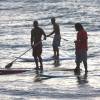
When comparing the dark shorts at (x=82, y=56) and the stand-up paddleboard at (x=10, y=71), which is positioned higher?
the dark shorts at (x=82, y=56)

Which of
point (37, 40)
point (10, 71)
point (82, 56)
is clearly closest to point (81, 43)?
point (82, 56)

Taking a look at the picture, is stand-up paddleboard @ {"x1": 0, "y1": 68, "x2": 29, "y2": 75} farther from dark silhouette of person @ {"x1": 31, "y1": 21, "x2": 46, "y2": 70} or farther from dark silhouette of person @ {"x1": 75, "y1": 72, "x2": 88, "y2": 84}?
dark silhouette of person @ {"x1": 75, "y1": 72, "x2": 88, "y2": 84}

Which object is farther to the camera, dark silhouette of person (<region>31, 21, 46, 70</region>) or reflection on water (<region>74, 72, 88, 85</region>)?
dark silhouette of person (<region>31, 21, 46, 70</region>)

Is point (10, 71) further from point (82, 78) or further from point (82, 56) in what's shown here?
point (82, 78)

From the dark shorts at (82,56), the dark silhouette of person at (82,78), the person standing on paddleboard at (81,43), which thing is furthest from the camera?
the dark shorts at (82,56)

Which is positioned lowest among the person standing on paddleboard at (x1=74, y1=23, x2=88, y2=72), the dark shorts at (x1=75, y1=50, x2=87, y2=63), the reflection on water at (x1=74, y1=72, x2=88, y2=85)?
the reflection on water at (x1=74, y1=72, x2=88, y2=85)

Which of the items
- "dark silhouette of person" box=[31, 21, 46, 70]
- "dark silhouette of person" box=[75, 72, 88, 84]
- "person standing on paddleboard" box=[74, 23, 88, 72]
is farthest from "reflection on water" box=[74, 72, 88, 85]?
"dark silhouette of person" box=[31, 21, 46, 70]

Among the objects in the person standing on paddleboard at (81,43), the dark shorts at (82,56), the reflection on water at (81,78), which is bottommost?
the reflection on water at (81,78)

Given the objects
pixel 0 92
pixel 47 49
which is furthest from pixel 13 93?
pixel 47 49

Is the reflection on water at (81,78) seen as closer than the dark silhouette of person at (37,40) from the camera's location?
Yes

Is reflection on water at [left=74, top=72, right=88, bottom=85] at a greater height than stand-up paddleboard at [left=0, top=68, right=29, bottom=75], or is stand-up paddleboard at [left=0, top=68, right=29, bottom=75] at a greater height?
reflection on water at [left=74, top=72, right=88, bottom=85]

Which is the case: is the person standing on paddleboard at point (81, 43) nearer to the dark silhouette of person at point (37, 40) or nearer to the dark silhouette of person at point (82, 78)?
the dark silhouette of person at point (82, 78)

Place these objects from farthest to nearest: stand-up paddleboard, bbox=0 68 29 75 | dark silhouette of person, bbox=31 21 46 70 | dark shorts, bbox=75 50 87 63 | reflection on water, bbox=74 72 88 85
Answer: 1. dark silhouette of person, bbox=31 21 46 70
2. stand-up paddleboard, bbox=0 68 29 75
3. dark shorts, bbox=75 50 87 63
4. reflection on water, bbox=74 72 88 85

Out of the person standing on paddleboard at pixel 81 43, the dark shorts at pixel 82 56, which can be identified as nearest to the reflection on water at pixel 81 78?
the person standing on paddleboard at pixel 81 43
